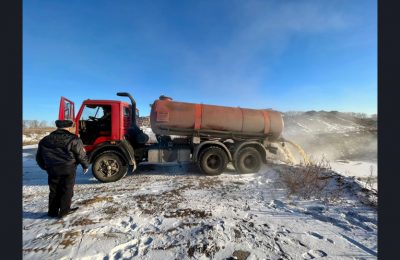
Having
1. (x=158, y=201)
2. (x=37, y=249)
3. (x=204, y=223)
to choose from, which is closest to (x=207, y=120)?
(x=158, y=201)

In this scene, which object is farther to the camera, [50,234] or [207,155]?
[207,155]

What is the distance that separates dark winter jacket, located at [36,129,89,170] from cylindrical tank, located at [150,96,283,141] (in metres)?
3.26

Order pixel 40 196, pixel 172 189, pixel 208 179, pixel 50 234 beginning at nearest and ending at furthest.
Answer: pixel 50 234 < pixel 40 196 < pixel 172 189 < pixel 208 179

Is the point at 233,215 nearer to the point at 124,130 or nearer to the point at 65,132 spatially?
the point at 65,132

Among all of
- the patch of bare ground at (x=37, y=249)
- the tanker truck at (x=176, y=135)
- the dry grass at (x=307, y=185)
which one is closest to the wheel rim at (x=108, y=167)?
the tanker truck at (x=176, y=135)

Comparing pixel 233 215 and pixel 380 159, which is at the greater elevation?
pixel 380 159

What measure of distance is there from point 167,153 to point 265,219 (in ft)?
14.5

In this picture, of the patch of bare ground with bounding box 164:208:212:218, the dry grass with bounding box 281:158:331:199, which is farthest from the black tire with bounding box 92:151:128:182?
the dry grass with bounding box 281:158:331:199

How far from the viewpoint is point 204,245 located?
2.89 metres

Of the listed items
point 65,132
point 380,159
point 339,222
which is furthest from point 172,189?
point 380,159

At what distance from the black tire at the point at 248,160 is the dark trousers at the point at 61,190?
5.44 metres

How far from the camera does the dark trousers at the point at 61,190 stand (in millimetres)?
3842

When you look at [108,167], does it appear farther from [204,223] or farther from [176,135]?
[204,223]

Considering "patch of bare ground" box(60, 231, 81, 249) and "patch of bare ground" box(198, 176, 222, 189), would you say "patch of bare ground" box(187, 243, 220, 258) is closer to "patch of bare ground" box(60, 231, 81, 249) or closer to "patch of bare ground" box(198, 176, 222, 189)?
"patch of bare ground" box(60, 231, 81, 249)
